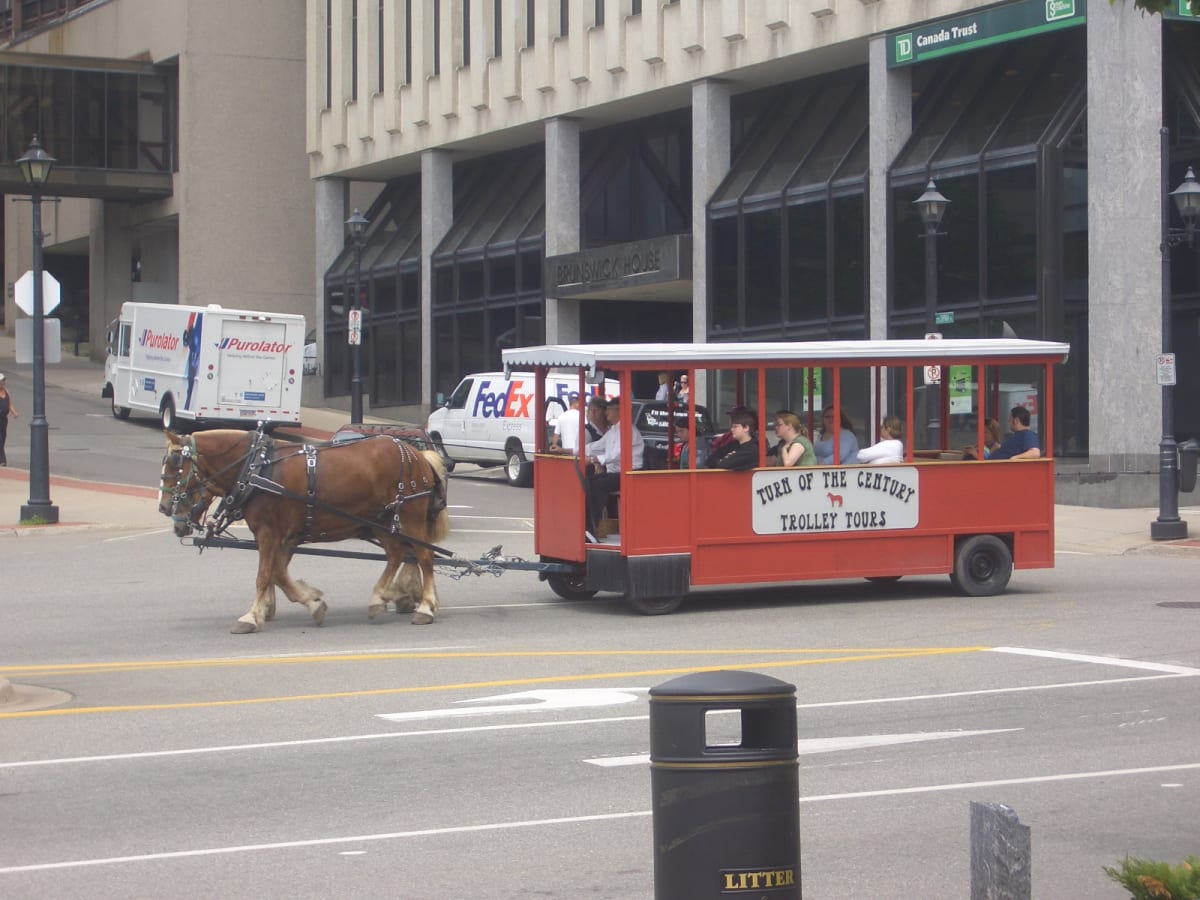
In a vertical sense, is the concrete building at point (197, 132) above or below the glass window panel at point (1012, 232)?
above

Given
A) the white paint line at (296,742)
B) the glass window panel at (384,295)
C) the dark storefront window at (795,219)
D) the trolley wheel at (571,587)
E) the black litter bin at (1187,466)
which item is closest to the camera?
the white paint line at (296,742)

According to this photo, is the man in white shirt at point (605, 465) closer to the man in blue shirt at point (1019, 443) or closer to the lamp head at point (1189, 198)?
the man in blue shirt at point (1019, 443)

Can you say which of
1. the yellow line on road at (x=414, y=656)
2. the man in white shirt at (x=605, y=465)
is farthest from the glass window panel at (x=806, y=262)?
the yellow line on road at (x=414, y=656)

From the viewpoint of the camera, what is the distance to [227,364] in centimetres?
3791

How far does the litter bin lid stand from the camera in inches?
193

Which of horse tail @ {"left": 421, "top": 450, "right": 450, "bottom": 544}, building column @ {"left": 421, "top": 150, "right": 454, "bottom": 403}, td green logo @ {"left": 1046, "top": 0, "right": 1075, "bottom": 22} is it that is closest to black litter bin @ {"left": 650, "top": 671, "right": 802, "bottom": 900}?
horse tail @ {"left": 421, "top": 450, "right": 450, "bottom": 544}

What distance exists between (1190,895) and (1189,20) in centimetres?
2664

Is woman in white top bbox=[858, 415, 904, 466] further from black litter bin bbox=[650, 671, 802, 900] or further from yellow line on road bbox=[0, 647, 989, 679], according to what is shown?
black litter bin bbox=[650, 671, 802, 900]

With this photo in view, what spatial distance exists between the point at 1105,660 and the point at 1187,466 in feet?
41.4

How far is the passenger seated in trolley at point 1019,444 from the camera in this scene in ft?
56.3

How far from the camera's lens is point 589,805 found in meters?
8.30

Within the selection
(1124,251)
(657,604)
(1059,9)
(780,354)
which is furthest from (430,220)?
(657,604)

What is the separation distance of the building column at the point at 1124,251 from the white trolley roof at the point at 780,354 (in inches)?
457

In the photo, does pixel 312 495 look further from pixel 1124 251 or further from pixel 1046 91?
pixel 1046 91
